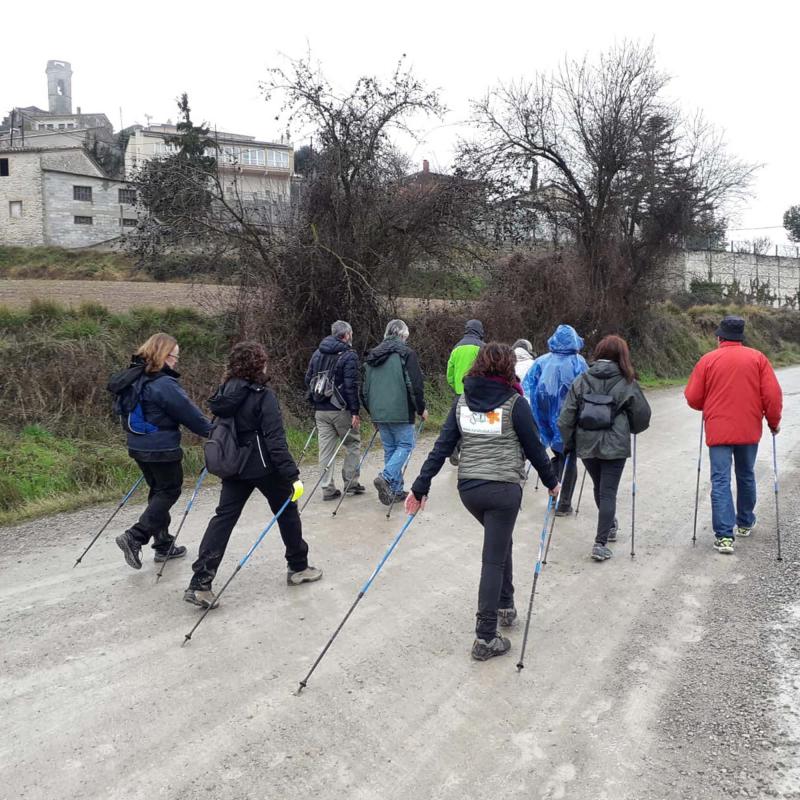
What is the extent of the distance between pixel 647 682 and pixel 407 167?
37.2ft

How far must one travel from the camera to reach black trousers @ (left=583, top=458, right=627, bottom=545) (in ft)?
19.6

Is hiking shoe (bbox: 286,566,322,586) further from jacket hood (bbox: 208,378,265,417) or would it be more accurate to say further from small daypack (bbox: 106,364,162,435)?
small daypack (bbox: 106,364,162,435)

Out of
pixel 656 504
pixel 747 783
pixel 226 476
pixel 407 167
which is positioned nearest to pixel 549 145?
pixel 407 167

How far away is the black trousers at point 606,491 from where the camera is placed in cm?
596

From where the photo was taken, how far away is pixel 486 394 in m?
4.30

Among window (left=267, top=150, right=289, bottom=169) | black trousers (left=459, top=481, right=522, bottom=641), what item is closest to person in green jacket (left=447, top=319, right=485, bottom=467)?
black trousers (left=459, top=481, right=522, bottom=641)

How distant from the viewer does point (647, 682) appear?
3.91 meters

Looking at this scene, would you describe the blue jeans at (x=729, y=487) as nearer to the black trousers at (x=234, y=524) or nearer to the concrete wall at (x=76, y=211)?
the black trousers at (x=234, y=524)

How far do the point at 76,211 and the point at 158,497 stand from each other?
4289 cm

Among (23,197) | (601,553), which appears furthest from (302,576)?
(23,197)

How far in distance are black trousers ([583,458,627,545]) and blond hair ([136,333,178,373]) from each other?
3681 mm

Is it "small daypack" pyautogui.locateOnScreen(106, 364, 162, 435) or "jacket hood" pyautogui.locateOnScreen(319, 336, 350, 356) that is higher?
"jacket hood" pyautogui.locateOnScreen(319, 336, 350, 356)

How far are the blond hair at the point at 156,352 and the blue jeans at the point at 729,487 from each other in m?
4.87

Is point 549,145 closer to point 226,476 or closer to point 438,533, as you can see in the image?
point 438,533
